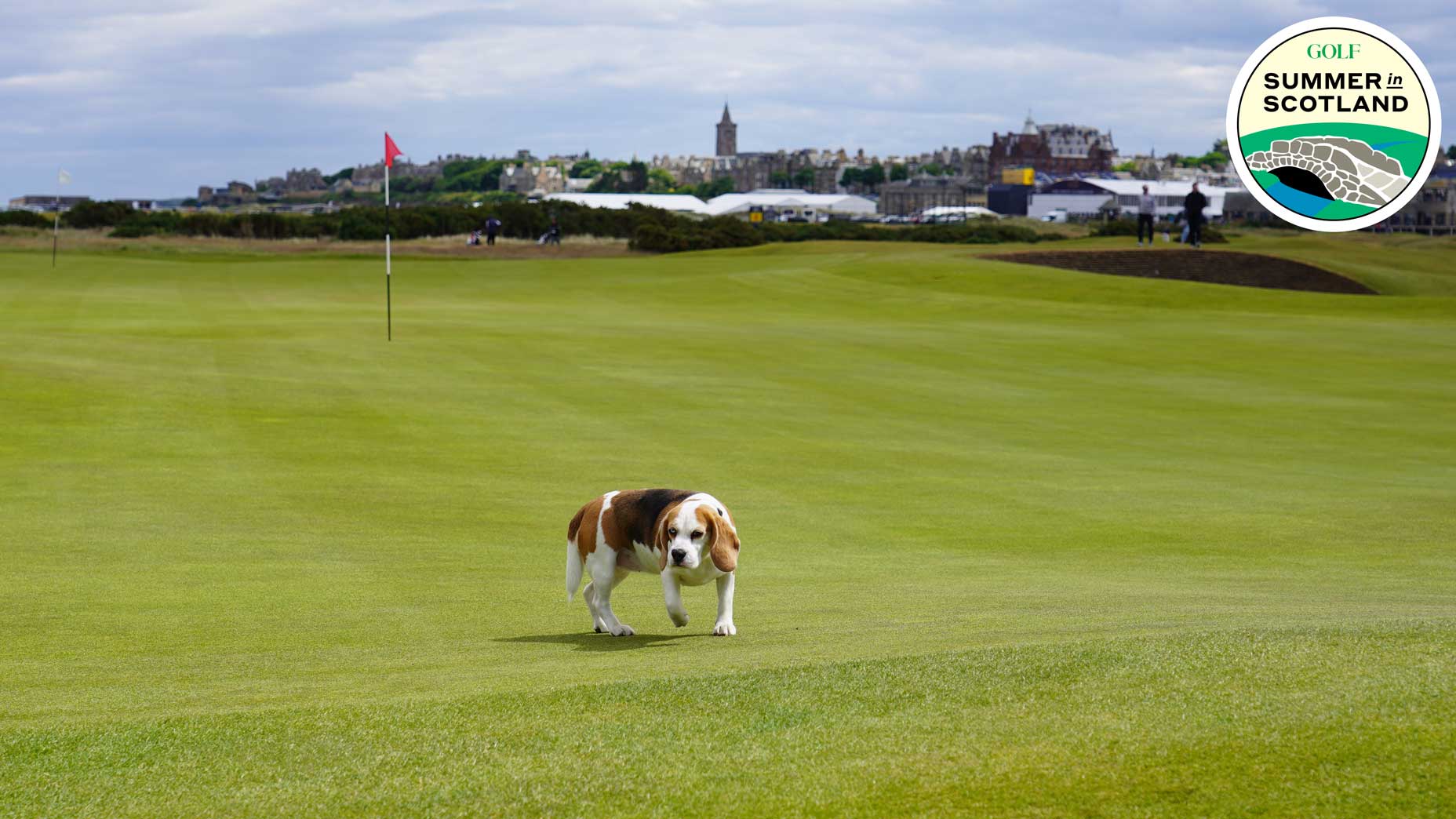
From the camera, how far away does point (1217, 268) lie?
192 ft

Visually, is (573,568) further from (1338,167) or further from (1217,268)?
(1217,268)

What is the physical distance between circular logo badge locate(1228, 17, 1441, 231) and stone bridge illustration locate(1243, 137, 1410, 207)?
1.9 inches

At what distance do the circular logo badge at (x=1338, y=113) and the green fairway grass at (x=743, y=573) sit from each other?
201 inches

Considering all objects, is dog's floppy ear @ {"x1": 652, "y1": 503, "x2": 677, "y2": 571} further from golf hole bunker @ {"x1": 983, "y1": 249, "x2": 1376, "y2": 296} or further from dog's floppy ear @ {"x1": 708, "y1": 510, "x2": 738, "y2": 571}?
golf hole bunker @ {"x1": 983, "y1": 249, "x2": 1376, "y2": 296}

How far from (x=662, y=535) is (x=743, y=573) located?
166 inches

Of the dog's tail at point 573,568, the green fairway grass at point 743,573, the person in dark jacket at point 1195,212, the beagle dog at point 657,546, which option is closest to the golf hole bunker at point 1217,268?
the person in dark jacket at point 1195,212

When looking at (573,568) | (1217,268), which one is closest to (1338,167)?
(1217,268)

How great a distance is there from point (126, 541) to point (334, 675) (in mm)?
6722

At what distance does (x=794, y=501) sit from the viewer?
57.4ft


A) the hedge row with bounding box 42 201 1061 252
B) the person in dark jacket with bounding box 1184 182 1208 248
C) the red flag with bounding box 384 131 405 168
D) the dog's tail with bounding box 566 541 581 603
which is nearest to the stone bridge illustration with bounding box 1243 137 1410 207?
the person in dark jacket with bounding box 1184 182 1208 248

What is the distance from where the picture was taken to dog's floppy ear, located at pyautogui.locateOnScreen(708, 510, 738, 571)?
896 cm

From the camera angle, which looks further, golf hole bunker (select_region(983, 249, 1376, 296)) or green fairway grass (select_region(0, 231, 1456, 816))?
golf hole bunker (select_region(983, 249, 1376, 296))

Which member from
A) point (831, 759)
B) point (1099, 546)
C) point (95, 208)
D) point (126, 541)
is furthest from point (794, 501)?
point (95, 208)

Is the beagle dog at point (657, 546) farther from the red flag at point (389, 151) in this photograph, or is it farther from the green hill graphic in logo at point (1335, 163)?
the green hill graphic in logo at point (1335, 163)
